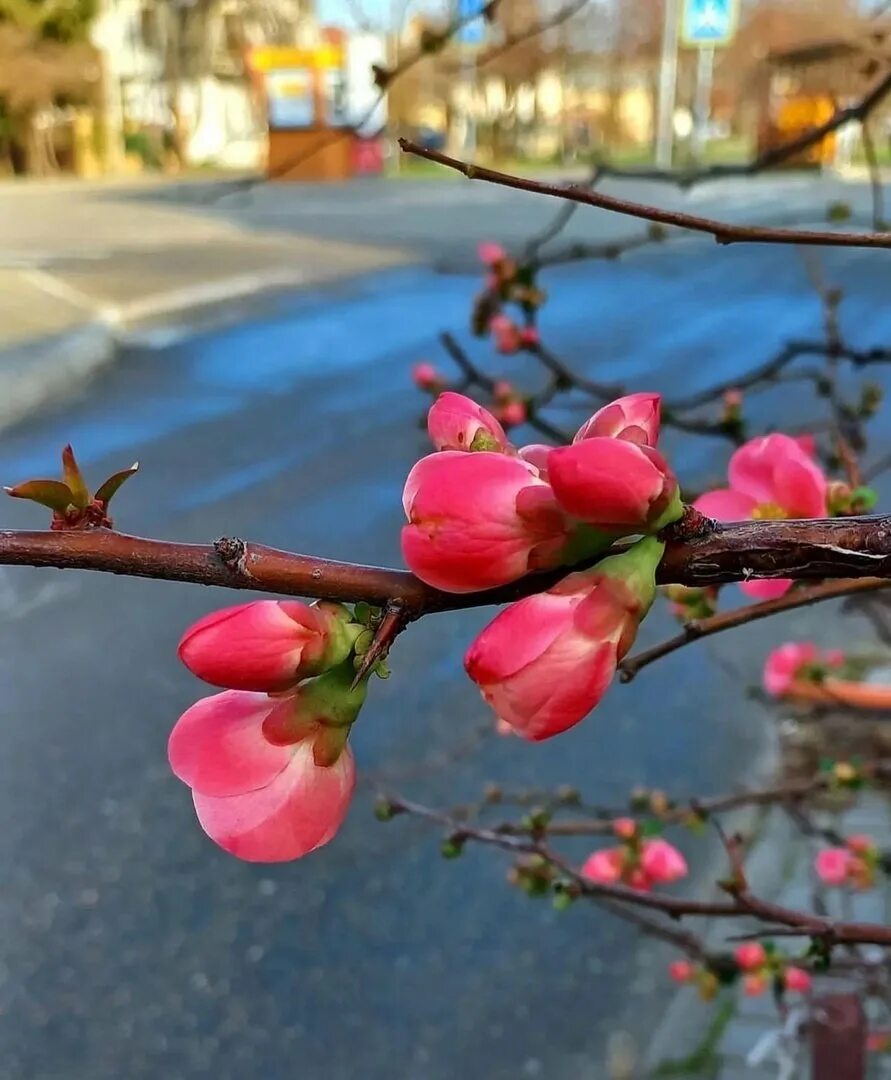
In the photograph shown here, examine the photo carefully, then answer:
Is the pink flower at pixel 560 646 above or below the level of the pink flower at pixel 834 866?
above

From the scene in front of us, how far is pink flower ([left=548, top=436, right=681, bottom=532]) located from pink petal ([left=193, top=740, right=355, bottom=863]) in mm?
120

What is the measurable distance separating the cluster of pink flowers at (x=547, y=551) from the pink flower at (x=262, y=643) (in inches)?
1.6

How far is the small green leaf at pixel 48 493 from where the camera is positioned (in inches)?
14.0

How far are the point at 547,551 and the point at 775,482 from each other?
295 millimetres

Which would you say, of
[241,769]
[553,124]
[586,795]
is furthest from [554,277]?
[553,124]

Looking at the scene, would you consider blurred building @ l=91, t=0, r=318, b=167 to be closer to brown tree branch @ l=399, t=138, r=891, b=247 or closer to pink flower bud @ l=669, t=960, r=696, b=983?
pink flower bud @ l=669, t=960, r=696, b=983

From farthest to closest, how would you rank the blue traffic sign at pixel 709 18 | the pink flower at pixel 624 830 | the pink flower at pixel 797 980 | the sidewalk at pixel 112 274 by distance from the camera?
1. the sidewalk at pixel 112 274
2. the blue traffic sign at pixel 709 18
3. the pink flower at pixel 797 980
4. the pink flower at pixel 624 830

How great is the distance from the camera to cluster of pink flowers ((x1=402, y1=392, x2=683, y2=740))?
33cm

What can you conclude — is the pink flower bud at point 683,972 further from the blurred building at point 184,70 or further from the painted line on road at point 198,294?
the blurred building at point 184,70

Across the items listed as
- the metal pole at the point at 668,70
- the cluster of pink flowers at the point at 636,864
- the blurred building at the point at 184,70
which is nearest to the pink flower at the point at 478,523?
the cluster of pink flowers at the point at 636,864

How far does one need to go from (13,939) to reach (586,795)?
1.13 metres

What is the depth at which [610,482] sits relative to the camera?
1.10 ft

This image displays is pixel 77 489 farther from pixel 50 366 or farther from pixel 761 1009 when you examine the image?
pixel 50 366

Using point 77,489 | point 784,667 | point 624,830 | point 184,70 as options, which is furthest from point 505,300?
point 184,70
